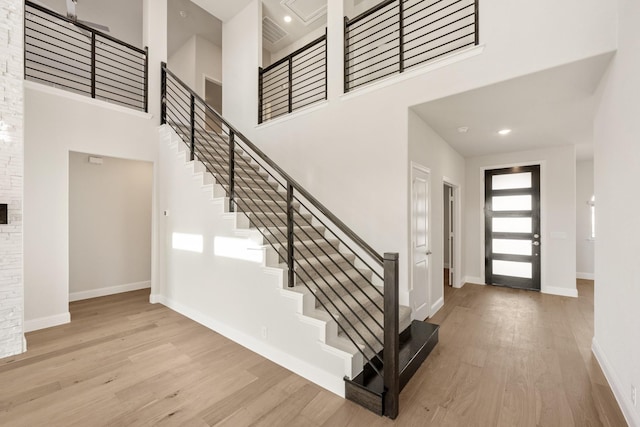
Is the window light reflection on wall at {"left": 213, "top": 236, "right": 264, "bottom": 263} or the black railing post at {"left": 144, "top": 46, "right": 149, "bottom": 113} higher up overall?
the black railing post at {"left": 144, "top": 46, "right": 149, "bottom": 113}

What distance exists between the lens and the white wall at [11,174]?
2.86 meters

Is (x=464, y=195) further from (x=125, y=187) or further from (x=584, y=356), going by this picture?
(x=125, y=187)

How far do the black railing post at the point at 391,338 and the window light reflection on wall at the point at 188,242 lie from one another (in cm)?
264

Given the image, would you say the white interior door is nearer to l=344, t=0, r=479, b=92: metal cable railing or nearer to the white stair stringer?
l=344, t=0, r=479, b=92: metal cable railing

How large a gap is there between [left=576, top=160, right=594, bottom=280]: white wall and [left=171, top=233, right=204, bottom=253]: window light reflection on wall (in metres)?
8.14

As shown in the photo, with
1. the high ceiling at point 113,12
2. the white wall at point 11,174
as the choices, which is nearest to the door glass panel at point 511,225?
the white wall at point 11,174

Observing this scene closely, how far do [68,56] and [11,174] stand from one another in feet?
14.2

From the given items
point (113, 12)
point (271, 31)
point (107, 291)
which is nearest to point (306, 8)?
point (271, 31)

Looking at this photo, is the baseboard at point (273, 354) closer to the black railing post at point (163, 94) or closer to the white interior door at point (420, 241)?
the white interior door at point (420, 241)

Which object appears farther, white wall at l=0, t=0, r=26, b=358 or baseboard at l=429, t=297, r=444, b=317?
baseboard at l=429, t=297, r=444, b=317

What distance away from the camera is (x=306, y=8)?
18.4ft

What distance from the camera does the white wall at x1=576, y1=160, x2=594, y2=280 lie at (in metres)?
6.42

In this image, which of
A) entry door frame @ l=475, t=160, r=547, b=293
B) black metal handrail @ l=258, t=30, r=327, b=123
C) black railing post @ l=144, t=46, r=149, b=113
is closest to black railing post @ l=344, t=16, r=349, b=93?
black metal handrail @ l=258, t=30, r=327, b=123

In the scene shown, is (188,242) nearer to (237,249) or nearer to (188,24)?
(237,249)
